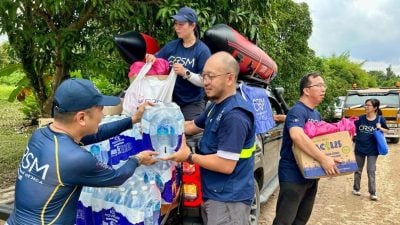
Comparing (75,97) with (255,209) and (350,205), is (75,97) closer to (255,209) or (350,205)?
(255,209)

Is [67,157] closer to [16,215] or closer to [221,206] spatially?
[16,215]

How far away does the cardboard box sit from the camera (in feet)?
10.9

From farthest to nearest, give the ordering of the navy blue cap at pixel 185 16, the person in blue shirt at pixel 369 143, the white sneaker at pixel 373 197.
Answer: the person in blue shirt at pixel 369 143
the white sneaker at pixel 373 197
the navy blue cap at pixel 185 16

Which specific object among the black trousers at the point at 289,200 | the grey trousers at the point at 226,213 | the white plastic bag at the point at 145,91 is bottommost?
the black trousers at the point at 289,200

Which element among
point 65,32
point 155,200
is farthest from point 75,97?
point 65,32

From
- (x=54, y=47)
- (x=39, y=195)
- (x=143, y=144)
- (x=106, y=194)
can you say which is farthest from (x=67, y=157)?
(x=54, y=47)

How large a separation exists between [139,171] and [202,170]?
0.42 meters

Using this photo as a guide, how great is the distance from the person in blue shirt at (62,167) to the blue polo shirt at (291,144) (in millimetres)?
1743

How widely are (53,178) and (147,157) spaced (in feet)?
2.11

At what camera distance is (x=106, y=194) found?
253 cm

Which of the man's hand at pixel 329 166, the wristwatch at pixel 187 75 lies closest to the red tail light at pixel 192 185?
the wristwatch at pixel 187 75

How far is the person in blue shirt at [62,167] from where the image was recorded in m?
1.96

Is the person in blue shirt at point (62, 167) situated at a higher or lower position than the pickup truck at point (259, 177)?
higher

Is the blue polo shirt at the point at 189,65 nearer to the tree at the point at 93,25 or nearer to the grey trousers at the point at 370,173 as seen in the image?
the tree at the point at 93,25
